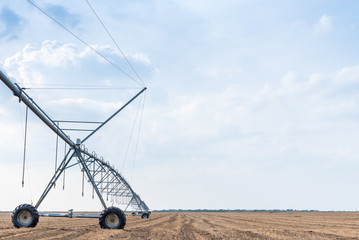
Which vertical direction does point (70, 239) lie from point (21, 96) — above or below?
below

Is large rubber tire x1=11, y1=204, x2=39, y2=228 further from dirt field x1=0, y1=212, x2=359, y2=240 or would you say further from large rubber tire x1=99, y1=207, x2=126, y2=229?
large rubber tire x1=99, y1=207, x2=126, y2=229

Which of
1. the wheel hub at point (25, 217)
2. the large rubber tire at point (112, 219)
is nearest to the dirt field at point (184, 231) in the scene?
the large rubber tire at point (112, 219)

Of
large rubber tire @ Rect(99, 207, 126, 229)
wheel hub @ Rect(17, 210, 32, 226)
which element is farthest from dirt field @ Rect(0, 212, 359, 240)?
wheel hub @ Rect(17, 210, 32, 226)

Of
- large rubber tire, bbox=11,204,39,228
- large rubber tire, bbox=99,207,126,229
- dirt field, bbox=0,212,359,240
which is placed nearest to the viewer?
dirt field, bbox=0,212,359,240

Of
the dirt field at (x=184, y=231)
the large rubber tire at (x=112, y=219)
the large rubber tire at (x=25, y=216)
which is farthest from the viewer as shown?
the large rubber tire at (x=112, y=219)

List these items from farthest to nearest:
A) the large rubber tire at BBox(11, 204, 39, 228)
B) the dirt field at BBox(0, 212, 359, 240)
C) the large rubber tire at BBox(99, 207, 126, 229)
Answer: the large rubber tire at BBox(99, 207, 126, 229), the large rubber tire at BBox(11, 204, 39, 228), the dirt field at BBox(0, 212, 359, 240)

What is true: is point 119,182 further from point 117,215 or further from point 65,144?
point 117,215

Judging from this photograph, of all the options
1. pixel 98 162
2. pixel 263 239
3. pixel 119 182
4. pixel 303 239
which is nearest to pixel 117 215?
pixel 263 239

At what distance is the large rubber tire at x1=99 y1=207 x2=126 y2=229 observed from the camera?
23.0 meters

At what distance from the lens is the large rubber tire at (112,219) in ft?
75.5

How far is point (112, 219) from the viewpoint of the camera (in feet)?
75.9

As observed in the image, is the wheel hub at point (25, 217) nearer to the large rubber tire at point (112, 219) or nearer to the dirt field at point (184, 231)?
the dirt field at point (184, 231)

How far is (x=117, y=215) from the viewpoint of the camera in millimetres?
23000

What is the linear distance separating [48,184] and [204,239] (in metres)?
13.2
